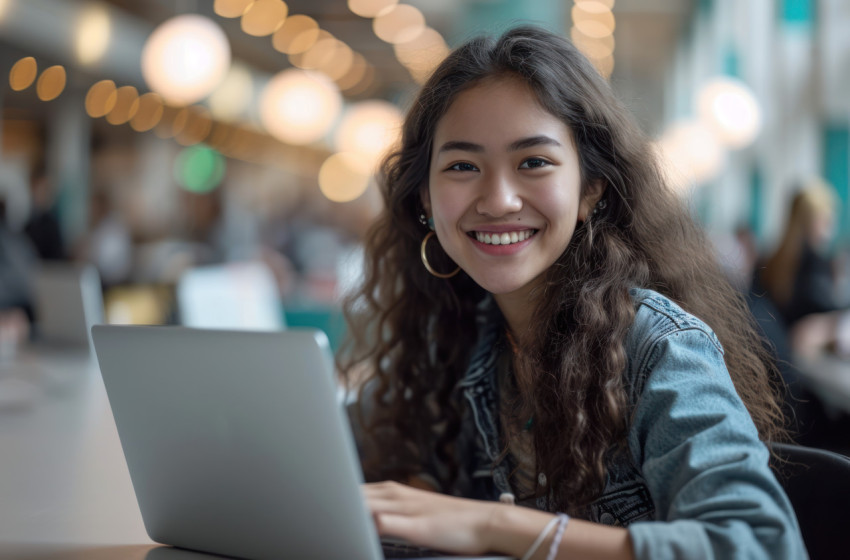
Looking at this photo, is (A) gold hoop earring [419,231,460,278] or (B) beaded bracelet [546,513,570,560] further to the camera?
(A) gold hoop earring [419,231,460,278]

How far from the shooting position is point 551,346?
1.18 m

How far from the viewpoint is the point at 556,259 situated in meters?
1.26

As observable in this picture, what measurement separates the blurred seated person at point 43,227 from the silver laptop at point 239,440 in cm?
614

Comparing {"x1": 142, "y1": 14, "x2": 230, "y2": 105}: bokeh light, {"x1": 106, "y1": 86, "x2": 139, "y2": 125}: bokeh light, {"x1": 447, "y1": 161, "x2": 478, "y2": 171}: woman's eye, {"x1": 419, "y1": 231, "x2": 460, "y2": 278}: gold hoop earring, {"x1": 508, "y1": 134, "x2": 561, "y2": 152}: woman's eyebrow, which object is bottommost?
{"x1": 419, "y1": 231, "x2": 460, "y2": 278}: gold hoop earring

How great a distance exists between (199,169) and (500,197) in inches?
583

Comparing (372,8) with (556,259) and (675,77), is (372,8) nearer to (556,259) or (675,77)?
(556,259)

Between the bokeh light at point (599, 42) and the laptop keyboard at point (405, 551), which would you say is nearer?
the laptop keyboard at point (405, 551)

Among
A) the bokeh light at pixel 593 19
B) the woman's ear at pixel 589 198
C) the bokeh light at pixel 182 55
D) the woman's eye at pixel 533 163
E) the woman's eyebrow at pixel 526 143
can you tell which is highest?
the bokeh light at pixel 593 19

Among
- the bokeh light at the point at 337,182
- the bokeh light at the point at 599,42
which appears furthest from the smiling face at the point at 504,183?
the bokeh light at the point at 337,182

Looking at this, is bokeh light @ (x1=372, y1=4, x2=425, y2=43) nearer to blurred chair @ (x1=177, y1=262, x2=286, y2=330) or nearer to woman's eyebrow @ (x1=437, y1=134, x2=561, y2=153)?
blurred chair @ (x1=177, y1=262, x2=286, y2=330)

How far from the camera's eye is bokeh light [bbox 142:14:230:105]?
4117mm

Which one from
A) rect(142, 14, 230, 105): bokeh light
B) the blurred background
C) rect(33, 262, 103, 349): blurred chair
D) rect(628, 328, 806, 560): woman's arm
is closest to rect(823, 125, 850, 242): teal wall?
the blurred background

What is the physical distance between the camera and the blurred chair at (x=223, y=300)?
8.64 feet

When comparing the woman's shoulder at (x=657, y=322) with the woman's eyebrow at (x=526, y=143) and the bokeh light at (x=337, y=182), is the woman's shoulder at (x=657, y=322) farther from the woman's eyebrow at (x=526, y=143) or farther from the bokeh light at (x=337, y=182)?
the bokeh light at (x=337, y=182)
